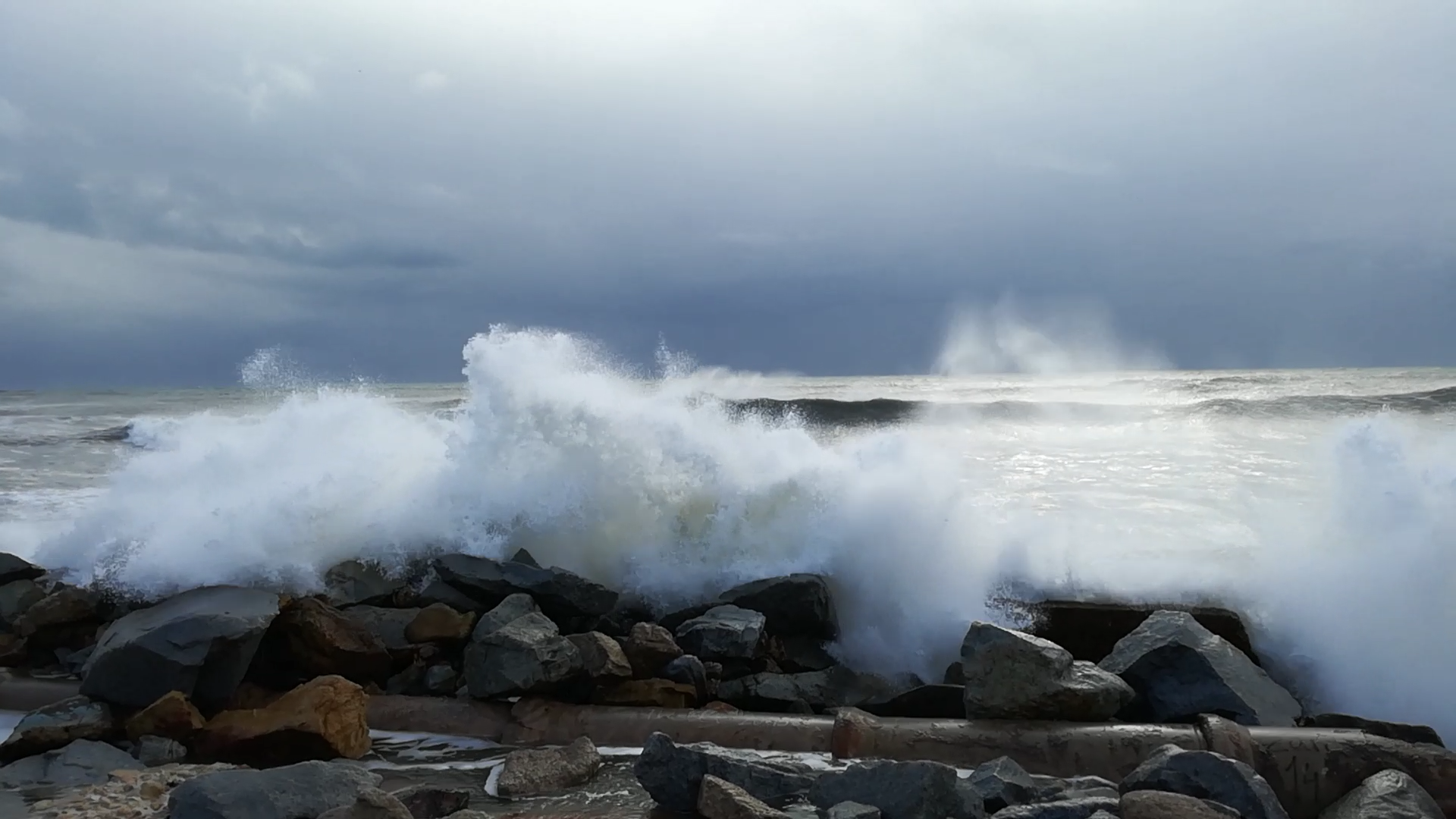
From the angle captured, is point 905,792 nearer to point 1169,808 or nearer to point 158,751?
point 1169,808

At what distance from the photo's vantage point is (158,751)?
422 centimetres

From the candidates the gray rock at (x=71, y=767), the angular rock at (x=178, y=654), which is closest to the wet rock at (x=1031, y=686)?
the angular rock at (x=178, y=654)

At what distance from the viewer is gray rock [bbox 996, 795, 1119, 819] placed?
3088 millimetres

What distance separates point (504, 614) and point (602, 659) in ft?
2.28

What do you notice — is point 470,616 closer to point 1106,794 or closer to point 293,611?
point 293,611

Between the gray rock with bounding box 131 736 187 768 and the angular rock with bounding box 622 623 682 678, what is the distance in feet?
6.78

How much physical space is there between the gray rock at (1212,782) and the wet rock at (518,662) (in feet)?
8.43

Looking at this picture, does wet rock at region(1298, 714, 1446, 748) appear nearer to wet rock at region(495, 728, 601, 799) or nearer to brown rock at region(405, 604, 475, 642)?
wet rock at region(495, 728, 601, 799)

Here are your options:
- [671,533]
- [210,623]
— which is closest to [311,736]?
[210,623]

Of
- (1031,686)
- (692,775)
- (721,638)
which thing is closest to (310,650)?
(721,638)

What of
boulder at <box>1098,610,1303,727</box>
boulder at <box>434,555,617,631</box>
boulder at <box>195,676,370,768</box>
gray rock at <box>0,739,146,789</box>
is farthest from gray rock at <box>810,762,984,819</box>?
gray rock at <box>0,739,146,789</box>

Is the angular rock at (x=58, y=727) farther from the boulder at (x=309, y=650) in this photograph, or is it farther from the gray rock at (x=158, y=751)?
the boulder at (x=309, y=650)

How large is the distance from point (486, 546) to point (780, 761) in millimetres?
3916

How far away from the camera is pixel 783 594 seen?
19.9 ft
